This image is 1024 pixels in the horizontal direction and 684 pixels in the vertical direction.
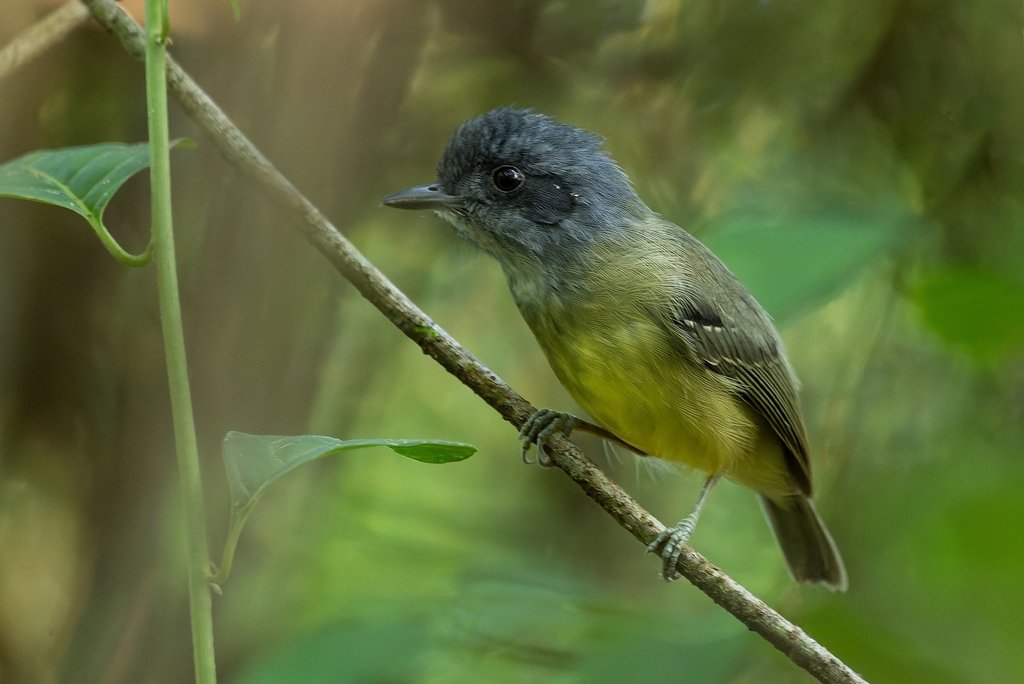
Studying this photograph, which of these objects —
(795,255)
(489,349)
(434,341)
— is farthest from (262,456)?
(489,349)

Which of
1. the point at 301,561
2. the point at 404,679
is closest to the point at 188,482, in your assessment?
the point at 404,679

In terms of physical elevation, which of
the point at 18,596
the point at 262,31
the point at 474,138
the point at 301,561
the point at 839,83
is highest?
the point at 839,83

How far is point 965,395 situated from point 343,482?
285cm

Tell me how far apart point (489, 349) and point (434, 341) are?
227cm

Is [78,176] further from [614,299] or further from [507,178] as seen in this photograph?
[614,299]

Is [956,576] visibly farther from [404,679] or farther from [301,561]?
[301,561]

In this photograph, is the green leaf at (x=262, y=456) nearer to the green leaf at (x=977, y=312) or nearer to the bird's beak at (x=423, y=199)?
the bird's beak at (x=423, y=199)

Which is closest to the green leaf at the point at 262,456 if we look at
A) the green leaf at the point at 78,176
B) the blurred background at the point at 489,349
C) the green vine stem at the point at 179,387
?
the green vine stem at the point at 179,387

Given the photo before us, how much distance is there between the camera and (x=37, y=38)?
2422 millimetres

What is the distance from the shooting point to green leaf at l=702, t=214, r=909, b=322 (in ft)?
8.43

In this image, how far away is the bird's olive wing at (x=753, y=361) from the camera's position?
2.73 m

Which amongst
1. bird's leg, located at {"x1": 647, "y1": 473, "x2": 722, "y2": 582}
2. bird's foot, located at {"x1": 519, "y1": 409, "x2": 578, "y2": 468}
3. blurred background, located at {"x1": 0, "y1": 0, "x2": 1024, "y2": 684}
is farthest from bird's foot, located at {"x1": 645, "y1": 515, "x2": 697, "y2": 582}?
bird's foot, located at {"x1": 519, "y1": 409, "x2": 578, "y2": 468}

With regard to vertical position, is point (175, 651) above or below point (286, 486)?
below

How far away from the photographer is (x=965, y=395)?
3.96m
